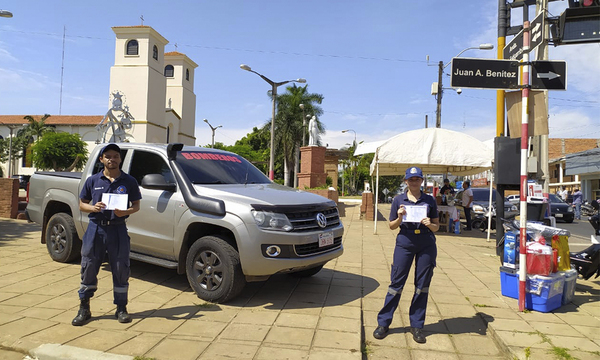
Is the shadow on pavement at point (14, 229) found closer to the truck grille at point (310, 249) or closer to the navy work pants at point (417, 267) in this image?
the truck grille at point (310, 249)

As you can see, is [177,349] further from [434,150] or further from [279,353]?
[434,150]

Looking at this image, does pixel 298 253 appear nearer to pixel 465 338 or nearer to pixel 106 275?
pixel 465 338

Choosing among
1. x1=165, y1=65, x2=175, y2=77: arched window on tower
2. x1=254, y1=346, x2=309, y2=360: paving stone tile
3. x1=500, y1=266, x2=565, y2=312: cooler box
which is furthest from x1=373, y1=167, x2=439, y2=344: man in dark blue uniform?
x1=165, y1=65, x2=175, y2=77: arched window on tower

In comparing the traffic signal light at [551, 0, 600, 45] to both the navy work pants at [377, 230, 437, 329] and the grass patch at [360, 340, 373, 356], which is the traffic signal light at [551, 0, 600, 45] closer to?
the navy work pants at [377, 230, 437, 329]

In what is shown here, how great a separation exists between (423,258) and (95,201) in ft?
10.7

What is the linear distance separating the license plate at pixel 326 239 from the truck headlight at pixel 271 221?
0.45 metres

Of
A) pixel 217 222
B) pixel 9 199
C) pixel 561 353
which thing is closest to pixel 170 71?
pixel 9 199

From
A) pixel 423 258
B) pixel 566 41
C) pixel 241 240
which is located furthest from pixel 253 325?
pixel 566 41

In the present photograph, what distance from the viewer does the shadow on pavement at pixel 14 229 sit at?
8977 mm

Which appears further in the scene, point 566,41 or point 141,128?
point 141,128

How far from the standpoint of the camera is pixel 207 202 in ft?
15.6

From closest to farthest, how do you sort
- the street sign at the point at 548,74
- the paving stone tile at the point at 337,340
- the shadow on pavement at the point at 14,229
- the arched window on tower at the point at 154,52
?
1. the paving stone tile at the point at 337,340
2. the street sign at the point at 548,74
3. the shadow on pavement at the point at 14,229
4. the arched window on tower at the point at 154,52

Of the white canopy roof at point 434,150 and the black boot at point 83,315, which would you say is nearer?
the black boot at point 83,315

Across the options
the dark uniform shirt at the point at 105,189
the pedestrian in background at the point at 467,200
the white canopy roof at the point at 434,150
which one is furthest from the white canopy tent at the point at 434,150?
the dark uniform shirt at the point at 105,189
